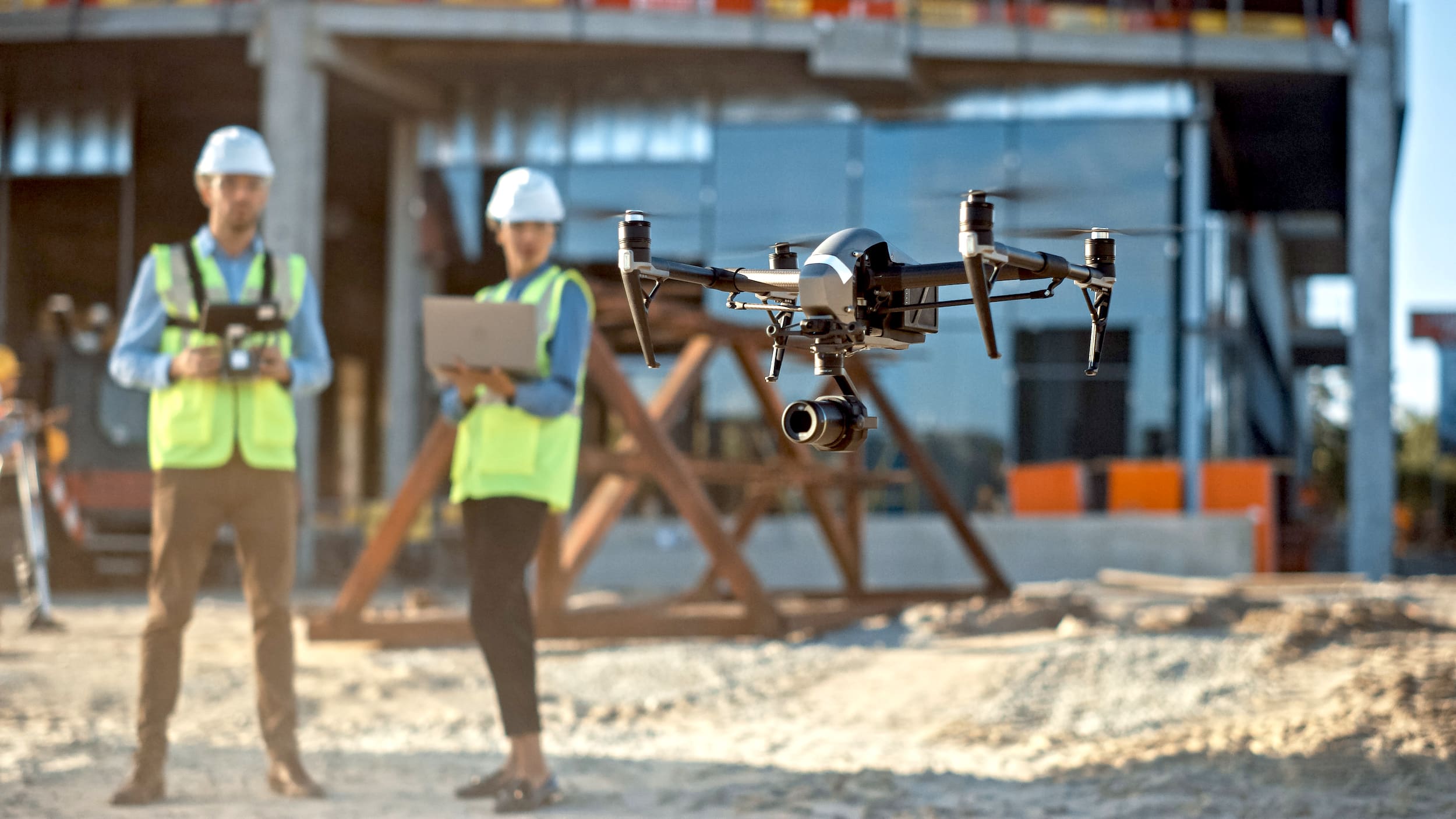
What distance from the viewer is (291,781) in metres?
4.51

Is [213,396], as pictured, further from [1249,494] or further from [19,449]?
[1249,494]

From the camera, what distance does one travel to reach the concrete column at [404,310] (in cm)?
2208

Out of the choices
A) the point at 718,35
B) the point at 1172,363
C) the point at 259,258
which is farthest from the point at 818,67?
the point at 259,258

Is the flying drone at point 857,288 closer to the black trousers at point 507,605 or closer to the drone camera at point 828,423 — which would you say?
the drone camera at point 828,423

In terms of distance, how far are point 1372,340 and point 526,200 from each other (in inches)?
632

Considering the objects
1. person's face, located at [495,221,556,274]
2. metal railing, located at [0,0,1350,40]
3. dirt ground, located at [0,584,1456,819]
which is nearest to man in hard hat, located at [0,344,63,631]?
dirt ground, located at [0,584,1456,819]

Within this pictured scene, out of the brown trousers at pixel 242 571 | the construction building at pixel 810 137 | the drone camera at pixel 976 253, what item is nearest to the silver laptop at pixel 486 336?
the brown trousers at pixel 242 571

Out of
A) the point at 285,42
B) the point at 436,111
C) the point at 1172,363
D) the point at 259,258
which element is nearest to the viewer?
the point at 259,258

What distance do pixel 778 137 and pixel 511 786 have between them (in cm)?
1718

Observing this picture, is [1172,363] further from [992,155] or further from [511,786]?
[511,786]

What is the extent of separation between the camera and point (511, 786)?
436 cm

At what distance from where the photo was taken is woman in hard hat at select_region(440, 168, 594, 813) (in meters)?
4.44

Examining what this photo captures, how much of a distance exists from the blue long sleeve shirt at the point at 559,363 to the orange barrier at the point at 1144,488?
15.0 m

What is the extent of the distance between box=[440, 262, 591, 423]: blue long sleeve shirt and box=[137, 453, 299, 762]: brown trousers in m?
0.68
